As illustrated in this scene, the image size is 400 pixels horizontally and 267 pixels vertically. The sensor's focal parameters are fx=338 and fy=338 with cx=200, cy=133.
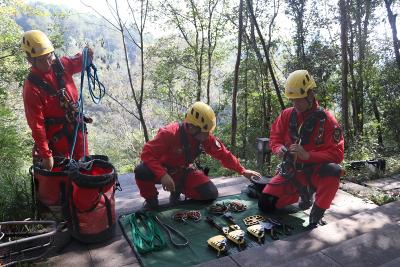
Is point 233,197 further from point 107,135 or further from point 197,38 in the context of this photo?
point 107,135

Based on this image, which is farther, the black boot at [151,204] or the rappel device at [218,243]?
the black boot at [151,204]

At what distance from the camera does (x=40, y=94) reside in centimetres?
398

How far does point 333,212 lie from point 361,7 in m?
12.9

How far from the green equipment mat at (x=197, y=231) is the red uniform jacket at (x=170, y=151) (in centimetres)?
58

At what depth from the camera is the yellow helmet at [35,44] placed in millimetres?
3814

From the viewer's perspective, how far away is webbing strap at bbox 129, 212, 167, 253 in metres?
3.59

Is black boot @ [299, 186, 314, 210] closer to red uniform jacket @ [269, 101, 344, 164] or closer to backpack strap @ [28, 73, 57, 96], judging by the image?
red uniform jacket @ [269, 101, 344, 164]

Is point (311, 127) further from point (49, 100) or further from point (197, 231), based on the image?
point (49, 100)

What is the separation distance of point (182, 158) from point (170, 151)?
0.66 feet

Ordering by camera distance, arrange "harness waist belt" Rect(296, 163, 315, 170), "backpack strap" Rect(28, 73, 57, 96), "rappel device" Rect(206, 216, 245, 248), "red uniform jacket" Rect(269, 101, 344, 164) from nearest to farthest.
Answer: "rappel device" Rect(206, 216, 245, 248) → "backpack strap" Rect(28, 73, 57, 96) → "red uniform jacket" Rect(269, 101, 344, 164) → "harness waist belt" Rect(296, 163, 315, 170)

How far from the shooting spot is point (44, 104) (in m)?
4.06

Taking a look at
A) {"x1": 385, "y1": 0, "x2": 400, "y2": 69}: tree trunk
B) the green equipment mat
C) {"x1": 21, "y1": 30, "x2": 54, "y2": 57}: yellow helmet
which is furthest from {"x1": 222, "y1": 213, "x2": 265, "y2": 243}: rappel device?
{"x1": 385, "y1": 0, "x2": 400, "y2": 69}: tree trunk

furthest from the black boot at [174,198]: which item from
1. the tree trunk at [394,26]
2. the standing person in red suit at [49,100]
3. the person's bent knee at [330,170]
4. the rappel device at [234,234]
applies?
the tree trunk at [394,26]

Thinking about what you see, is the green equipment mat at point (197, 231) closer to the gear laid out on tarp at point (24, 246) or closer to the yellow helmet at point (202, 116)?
the gear laid out on tarp at point (24, 246)
